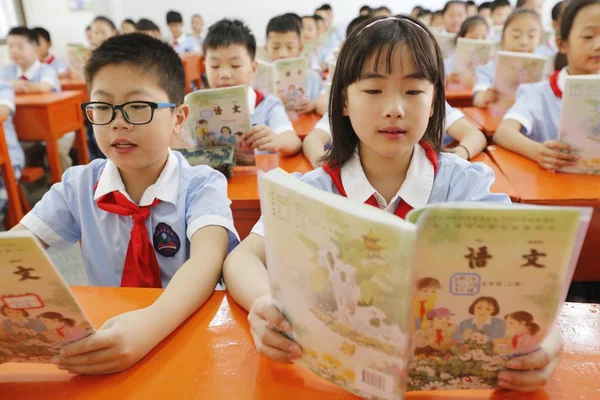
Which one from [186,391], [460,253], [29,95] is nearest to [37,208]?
[186,391]

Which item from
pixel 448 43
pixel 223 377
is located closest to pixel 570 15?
pixel 223 377

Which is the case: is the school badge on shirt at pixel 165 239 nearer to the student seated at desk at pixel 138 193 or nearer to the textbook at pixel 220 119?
the student seated at desk at pixel 138 193

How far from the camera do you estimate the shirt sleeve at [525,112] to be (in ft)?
6.21

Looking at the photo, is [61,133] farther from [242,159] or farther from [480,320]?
[480,320]

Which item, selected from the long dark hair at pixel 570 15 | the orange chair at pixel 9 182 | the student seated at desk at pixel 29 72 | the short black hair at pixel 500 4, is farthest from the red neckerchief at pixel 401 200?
the short black hair at pixel 500 4

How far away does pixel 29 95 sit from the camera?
328cm

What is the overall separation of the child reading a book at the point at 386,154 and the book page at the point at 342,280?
6 cm

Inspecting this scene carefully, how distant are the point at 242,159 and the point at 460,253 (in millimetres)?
1375

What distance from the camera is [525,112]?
1918 millimetres

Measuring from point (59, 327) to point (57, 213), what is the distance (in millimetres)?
580

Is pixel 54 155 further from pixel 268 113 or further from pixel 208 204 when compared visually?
pixel 208 204

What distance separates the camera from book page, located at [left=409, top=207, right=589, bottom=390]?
0.47 m

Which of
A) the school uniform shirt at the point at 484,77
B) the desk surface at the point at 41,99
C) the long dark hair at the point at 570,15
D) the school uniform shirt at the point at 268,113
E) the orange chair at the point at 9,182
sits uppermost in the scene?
the long dark hair at the point at 570,15

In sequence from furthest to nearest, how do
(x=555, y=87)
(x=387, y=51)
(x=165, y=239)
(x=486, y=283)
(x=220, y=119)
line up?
(x=555, y=87)
(x=220, y=119)
(x=165, y=239)
(x=387, y=51)
(x=486, y=283)
